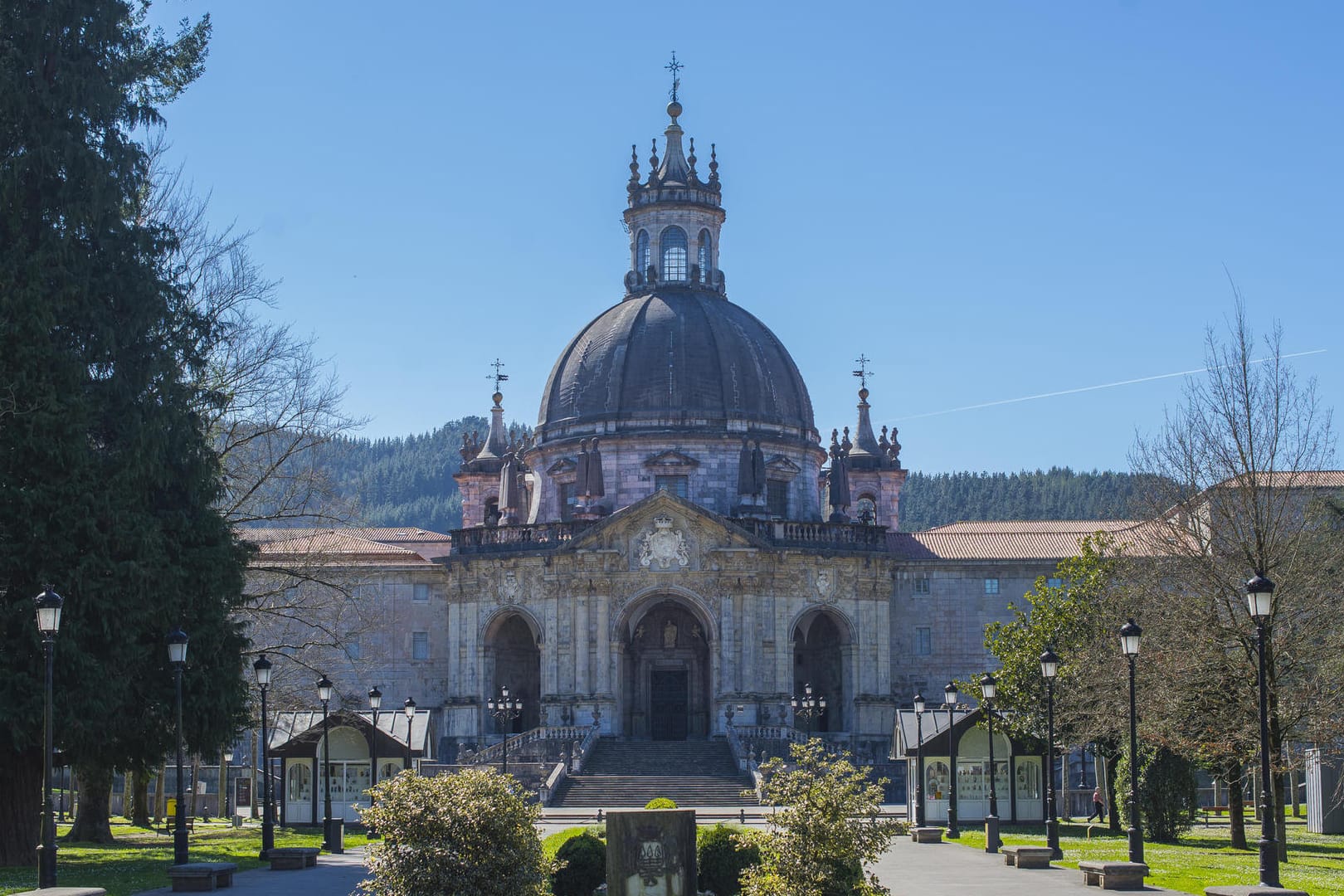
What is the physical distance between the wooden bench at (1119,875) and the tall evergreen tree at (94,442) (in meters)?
19.0

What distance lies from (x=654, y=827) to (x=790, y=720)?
4492cm

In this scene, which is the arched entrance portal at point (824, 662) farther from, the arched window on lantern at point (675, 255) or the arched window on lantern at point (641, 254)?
the arched window on lantern at point (641, 254)

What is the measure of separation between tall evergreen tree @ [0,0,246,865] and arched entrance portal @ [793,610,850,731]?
38117 millimetres

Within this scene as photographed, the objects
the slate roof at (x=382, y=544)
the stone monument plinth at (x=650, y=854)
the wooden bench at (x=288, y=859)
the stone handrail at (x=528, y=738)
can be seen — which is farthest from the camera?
the slate roof at (x=382, y=544)

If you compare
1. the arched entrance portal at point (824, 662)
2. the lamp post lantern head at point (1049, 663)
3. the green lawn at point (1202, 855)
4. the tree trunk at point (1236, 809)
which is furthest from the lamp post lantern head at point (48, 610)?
the arched entrance portal at point (824, 662)

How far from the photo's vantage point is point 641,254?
82500mm

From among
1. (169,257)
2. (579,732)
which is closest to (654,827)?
(169,257)

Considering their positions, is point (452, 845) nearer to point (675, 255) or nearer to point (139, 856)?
point (139, 856)

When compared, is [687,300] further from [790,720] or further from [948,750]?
[948,750]

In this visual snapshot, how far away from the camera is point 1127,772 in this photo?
142 ft

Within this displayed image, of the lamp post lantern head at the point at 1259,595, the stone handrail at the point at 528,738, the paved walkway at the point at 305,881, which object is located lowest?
the paved walkway at the point at 305,881

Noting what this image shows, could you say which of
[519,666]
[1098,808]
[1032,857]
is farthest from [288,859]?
[519,666]

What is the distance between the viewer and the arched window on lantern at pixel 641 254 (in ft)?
270

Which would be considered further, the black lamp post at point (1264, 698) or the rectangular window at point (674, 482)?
the rectangular window at point (674, 482)
